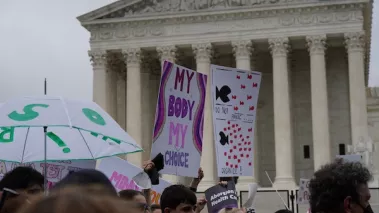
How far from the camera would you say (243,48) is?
5041cm

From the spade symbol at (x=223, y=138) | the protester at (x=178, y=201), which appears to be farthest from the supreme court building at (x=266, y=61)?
the protester at (x=178, y=201)

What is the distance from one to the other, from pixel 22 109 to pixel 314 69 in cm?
Result: 4107

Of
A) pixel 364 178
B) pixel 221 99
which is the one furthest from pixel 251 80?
pixel 364 178

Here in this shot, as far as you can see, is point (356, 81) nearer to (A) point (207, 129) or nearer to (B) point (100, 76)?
(A) point (207, 129)

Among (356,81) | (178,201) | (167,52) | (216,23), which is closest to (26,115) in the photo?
(178,201)

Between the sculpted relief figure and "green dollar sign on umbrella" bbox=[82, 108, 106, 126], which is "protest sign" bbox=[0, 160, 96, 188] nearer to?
"green dollar sign on umbrella" bbox=[82, 108, 106, 126]

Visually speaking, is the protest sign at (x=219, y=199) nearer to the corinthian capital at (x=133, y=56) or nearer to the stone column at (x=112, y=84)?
the corinthian capital at (x=133, y=56)

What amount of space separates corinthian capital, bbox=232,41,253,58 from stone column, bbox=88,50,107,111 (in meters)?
10.5

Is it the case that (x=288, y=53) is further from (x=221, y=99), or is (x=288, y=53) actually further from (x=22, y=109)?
(x=22, y=109)

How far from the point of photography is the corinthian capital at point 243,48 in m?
50.3

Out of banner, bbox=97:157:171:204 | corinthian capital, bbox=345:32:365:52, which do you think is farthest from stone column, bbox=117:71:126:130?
banner, bbox=97:157:171:204

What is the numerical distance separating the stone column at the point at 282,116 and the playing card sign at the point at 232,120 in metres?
32.4

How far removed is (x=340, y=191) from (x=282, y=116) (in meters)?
44.4

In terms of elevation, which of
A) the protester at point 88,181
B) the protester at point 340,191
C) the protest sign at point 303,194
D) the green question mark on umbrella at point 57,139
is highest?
the green question mark on umbrella at point 57,139
